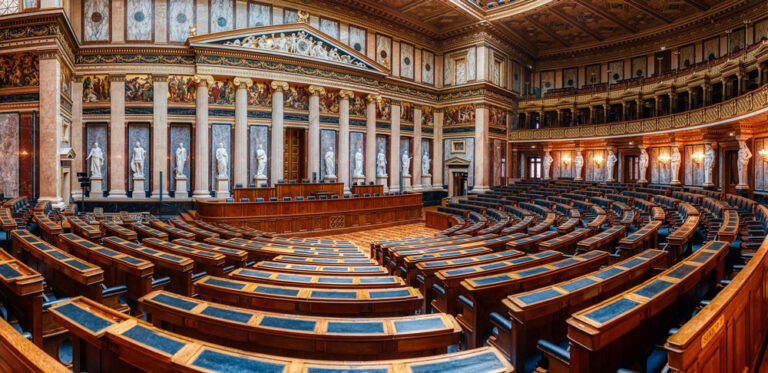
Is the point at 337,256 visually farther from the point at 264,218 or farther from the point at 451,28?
the point at 451,28

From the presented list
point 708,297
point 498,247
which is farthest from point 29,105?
point 708,297

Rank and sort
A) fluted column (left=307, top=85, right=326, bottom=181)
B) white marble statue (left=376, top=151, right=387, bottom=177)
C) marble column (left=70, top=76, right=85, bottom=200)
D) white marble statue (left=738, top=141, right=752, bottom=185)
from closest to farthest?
white marble statue (left=738, top=141, right=752, bottom=185)
marble column (left=70, top=76, right=85, bottom=200)
fluted column (left=307, top=85, right=326, bottom=181)
white marble statue (left=376, top=151, right=387, bottom=177)

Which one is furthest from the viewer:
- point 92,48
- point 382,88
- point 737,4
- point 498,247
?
point 382,88

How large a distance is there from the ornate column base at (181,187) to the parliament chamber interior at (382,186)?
27cm

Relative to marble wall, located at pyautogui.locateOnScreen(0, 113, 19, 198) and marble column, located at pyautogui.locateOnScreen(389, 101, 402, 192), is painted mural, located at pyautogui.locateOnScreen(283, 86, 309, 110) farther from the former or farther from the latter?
marble wall, located at pyautogui.locateOnScreen(0, 113, 19, 198)

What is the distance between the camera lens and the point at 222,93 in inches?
666

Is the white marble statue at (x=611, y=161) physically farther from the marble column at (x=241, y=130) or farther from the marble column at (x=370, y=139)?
the marble column at (x=241, y=130)

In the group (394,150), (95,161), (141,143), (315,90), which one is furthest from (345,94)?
(95,161)

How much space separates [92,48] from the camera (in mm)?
15383

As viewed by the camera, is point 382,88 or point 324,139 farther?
point 382,88

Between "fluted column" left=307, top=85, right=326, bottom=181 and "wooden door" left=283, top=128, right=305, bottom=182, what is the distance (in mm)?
951

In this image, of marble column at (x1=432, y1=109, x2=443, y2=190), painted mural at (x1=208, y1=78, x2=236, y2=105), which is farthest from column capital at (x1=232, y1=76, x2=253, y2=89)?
marble column at (x1=432, y1=109, x2=443, y2=190)

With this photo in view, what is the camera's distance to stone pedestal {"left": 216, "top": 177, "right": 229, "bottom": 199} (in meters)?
16.6

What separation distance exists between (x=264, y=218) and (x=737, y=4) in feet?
78.6
